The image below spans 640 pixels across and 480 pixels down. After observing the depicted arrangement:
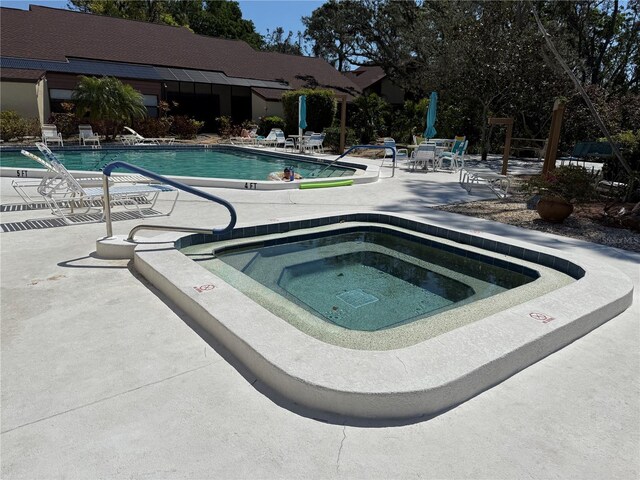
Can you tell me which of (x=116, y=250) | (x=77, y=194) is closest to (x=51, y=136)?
(x=77, y=194)

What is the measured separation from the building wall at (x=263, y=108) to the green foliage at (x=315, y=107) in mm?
3324

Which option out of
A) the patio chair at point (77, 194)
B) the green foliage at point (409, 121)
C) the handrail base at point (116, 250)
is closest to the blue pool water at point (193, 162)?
the patio chair at point (77, 194)

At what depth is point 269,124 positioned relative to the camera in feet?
83.0

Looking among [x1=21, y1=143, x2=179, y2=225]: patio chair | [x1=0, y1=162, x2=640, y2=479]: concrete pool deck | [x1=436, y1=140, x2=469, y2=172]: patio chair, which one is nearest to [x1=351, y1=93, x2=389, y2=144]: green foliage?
[x1=436, y1=140, x2=469, y2=172]: patio chair

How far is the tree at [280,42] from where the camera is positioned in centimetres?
7631

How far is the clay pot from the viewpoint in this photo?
7.48 m

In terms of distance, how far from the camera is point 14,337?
3340 mm

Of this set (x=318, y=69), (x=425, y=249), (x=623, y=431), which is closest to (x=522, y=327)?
(x=623, y=431)

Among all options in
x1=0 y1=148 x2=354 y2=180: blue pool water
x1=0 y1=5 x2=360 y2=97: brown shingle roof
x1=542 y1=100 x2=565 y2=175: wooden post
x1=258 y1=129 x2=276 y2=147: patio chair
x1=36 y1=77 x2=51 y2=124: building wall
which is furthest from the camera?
x1=0 y1=5 x2=360 y2=97: brown shingle roof

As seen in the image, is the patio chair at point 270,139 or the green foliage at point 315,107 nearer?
the patio chair at point 270,139

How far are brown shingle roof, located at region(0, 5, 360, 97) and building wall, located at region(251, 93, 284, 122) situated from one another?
215cm

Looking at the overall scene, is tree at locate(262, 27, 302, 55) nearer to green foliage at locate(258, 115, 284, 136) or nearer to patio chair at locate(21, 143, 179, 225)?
green foliage at locate(258, 115, 284, 136)

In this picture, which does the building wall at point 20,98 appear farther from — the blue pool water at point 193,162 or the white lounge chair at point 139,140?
the blue pool water at point 193,162

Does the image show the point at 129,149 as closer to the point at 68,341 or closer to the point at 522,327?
the point at 68,341
